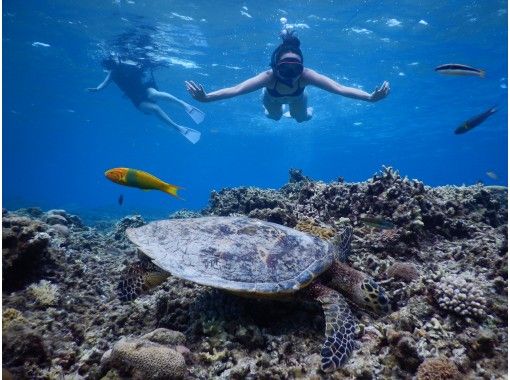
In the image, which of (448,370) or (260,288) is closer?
(448,370)

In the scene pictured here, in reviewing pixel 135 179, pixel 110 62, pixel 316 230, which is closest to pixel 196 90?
pixel 135 179

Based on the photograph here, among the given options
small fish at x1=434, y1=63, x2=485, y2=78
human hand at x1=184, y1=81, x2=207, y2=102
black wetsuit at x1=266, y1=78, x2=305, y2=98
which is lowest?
human hand at x1=184, y1=81, x2=207, y2=102

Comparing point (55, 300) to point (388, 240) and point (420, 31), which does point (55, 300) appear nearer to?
point (388, 240)

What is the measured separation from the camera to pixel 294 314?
3.74m

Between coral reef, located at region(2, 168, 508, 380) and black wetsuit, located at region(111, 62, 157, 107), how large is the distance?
19.9 metres

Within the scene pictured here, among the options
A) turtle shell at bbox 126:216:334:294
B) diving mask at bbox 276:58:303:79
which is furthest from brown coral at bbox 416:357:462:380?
diving mask at bbox 276:58:303:79

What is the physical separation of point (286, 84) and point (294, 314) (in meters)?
6.56

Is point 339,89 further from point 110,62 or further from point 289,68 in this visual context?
point 110,62

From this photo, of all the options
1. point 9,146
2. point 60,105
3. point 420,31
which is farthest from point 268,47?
point 9,146

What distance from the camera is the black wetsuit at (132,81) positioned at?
23.2m

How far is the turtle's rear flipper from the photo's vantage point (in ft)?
13.0

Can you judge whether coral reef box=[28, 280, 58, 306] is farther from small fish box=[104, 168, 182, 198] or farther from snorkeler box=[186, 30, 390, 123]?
snorkeler box=[186, 30, 390, 123]

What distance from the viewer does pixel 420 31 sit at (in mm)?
18406

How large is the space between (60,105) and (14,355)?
45072 millimetres
